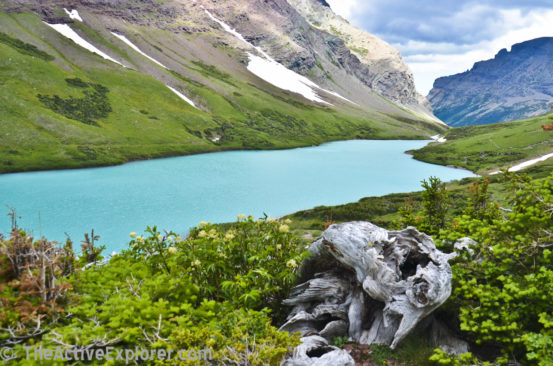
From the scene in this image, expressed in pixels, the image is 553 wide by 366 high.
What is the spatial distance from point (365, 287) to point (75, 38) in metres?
224

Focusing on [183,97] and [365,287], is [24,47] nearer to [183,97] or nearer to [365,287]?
[183,97]

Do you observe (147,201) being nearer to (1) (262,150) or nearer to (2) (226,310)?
(2) (226,310)

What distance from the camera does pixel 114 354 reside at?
644 centimetres

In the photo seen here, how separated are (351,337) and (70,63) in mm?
184083

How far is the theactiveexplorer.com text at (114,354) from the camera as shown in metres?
6.03

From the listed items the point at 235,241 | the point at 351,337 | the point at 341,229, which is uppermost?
the point at 341,229

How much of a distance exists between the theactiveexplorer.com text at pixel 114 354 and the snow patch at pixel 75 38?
19604cm

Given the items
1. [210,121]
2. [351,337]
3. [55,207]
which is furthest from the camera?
[210,121]

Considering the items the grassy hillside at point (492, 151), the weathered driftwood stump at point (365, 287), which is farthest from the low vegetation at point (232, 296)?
the grassy hillside at point (492, 151)

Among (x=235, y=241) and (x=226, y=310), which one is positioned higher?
(x=235, y=241)

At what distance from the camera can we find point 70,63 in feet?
500

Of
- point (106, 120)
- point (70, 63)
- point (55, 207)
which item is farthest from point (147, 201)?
point (70, 63)

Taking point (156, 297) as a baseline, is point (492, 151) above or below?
above

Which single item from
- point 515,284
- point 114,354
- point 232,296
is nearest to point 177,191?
point 232,296
